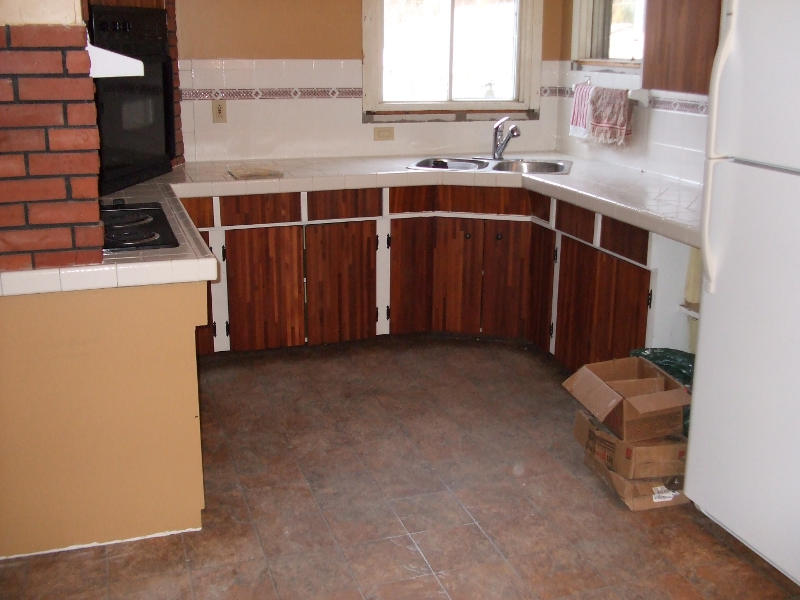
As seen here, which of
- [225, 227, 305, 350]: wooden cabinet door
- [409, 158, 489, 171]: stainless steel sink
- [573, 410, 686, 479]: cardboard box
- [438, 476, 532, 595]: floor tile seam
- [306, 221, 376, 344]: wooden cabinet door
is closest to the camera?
[438, 476, 532, 595]: floor tile seam

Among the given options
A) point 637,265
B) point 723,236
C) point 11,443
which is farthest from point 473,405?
point 11,443

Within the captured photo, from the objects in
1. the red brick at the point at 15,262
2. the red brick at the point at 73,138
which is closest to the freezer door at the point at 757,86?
the red brick at the point at 73,138

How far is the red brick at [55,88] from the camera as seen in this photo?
7.48ft

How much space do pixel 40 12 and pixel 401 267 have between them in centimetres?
243

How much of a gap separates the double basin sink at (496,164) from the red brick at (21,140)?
2.50 meters

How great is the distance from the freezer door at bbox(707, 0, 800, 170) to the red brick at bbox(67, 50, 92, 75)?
1720mm

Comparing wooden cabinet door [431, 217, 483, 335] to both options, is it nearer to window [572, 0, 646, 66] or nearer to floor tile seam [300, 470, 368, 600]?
window [572, 0, 646, 66]

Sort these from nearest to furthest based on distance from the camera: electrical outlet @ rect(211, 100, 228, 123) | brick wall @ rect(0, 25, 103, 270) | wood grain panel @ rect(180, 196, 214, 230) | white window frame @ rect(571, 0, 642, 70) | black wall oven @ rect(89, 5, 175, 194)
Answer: brick wall @ rect(0, 25, 103, 270) < black wall oven @ rect(89, 5, 175, 194) < wood grain panel @ rect(180, 196, 214, 230) < electrical outlet @ rect(211, 100, 228, 123) < white window frame @ rect(571, 0, 642, 70)

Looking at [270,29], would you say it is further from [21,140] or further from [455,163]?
[21,140]

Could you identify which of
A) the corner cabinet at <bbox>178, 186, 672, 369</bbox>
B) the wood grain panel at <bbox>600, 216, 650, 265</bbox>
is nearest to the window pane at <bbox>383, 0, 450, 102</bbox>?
the corner cabinet at <bbox>178, 186, 672, 369</bbox>

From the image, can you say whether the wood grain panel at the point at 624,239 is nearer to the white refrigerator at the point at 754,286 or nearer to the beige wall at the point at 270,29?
the white refrigerator at the point at 754,286

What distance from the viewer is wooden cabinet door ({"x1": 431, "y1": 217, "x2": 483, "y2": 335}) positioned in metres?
4.37

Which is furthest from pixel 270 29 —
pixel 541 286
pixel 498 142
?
pixel 541 286

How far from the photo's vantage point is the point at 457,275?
14.6 feet
